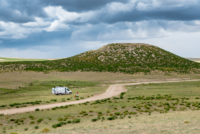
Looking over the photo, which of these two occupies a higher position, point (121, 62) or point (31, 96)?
point (121, 62)

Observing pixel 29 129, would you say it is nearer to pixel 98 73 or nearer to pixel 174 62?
pixel 98 73

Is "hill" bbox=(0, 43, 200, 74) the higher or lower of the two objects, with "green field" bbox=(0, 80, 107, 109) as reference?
higher

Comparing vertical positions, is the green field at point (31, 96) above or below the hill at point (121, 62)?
below

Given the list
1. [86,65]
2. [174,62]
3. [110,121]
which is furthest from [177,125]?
[174,62]

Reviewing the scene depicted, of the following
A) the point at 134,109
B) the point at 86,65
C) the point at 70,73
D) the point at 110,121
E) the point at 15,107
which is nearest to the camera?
the point at 110,121

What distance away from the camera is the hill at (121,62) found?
411ft

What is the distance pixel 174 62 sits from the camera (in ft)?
506

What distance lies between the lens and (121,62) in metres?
146

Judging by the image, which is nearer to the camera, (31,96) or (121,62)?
(31,96)

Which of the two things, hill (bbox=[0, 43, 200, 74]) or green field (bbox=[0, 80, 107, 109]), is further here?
hill (bbox=[0, 43, 200, 74])

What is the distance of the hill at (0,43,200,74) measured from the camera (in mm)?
125312

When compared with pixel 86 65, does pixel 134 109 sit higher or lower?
lower

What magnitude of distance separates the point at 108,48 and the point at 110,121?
151641 millimetres

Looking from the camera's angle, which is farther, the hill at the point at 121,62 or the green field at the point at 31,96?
the hill at the point at 121,62
